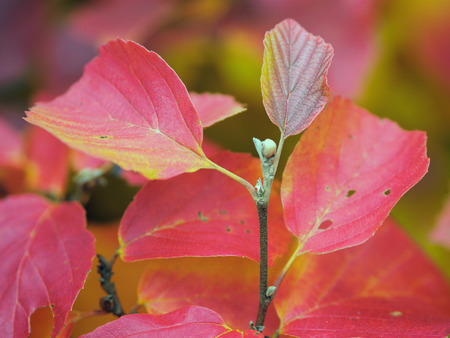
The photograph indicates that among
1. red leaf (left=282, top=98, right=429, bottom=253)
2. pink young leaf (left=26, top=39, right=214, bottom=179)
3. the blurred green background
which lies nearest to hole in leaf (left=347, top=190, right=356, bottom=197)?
red leaf (left=282, top=98, right=429, bottom=253)

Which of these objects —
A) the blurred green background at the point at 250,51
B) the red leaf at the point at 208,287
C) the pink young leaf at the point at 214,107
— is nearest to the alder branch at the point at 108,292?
the red leaf at the point at 208,287

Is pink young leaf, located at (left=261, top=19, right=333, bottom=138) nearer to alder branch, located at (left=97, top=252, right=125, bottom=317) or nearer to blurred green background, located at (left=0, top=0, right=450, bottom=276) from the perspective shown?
alder branch, located at (left=97, top=252, right=125, bottom=317)

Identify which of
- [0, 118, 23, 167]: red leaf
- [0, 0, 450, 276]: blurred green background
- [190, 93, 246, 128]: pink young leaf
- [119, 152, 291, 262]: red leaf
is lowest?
[119, 152, 291, 262]: red leaf

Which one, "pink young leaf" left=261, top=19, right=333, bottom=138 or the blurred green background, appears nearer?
"pink young leaf" left=261, top=19, right=333, bottom=138

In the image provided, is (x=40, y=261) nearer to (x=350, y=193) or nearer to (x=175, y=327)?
(x=175, y=327)

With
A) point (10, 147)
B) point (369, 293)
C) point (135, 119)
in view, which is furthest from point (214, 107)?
point (10, 147)

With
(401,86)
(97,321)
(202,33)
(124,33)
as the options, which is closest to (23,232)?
(97,321)

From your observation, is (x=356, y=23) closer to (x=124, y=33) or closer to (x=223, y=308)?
(x=124, y=33)
